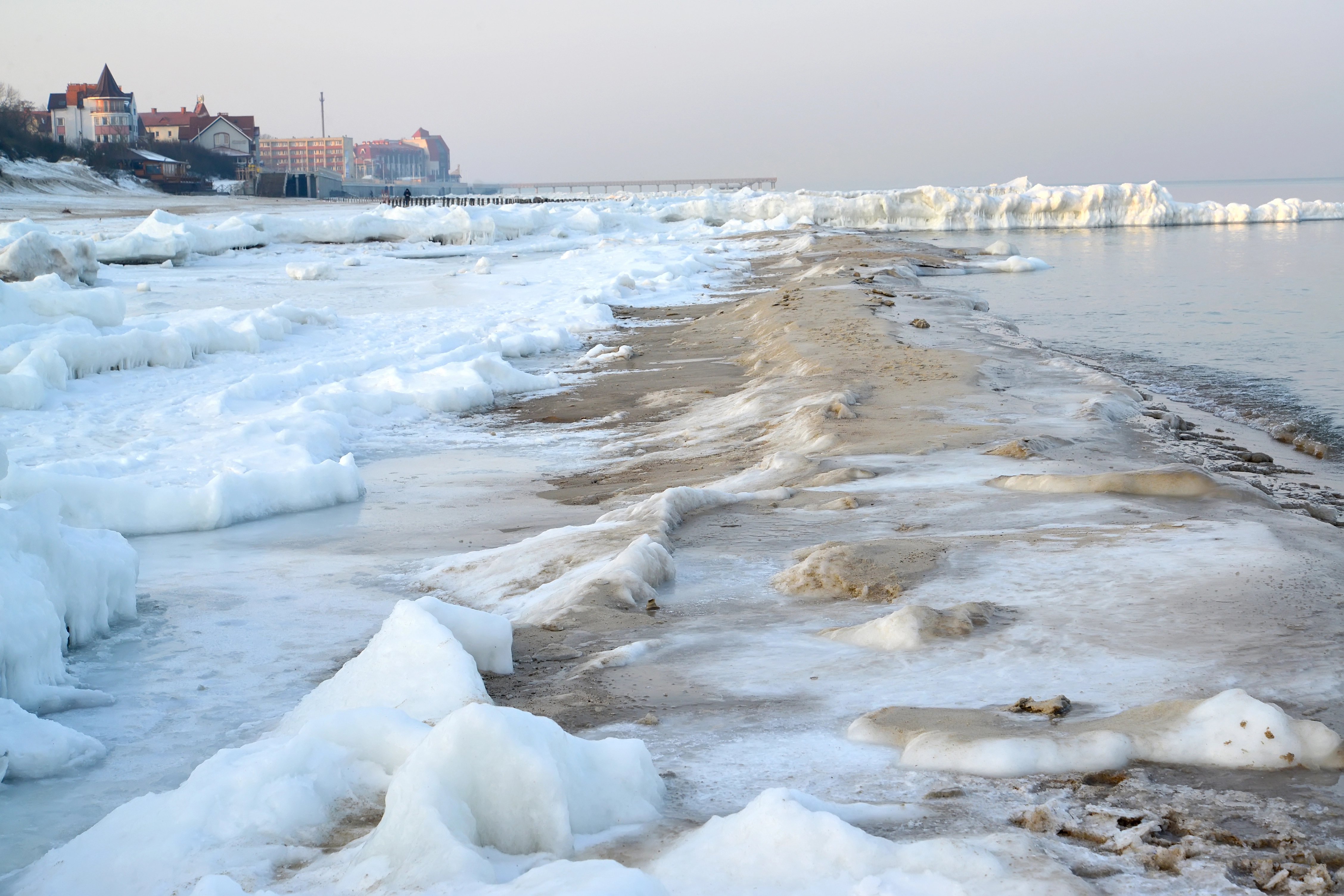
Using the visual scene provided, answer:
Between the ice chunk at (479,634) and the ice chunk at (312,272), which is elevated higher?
the ice chunk at (312,272)

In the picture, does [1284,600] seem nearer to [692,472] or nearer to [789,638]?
[789,638]

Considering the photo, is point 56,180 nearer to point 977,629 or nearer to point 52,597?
point 52,597

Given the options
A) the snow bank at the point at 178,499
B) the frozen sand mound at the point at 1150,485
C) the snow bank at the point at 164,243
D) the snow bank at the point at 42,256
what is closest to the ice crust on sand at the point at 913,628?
the frozen sand mound at the point at 1150,485

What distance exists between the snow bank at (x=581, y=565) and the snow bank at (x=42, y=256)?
13.9 meters

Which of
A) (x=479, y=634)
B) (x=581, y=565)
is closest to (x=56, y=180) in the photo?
(x=581, y=565)

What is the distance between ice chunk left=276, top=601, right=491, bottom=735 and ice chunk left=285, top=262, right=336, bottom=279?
20920mm

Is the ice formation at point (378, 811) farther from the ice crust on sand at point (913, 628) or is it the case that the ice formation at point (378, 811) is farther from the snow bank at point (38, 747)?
the ice crust on sand at point (913, 628)

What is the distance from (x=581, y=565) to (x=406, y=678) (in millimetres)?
1542

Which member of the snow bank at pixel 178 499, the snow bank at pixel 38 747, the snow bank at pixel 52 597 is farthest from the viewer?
the snow bank at pixel 178 499

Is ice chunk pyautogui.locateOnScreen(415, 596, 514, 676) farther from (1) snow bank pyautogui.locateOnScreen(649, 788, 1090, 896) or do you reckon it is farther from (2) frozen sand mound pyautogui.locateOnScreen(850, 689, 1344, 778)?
(1) snow bank pyautogui.locateOnScreen(649, 788, 1090, 896)

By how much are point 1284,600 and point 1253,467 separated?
4.17m

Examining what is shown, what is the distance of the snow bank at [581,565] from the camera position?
4.57m

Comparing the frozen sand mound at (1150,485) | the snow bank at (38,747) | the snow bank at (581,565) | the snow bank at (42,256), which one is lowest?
the snow bank at (38,747)

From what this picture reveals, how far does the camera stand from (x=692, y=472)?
287 inches
